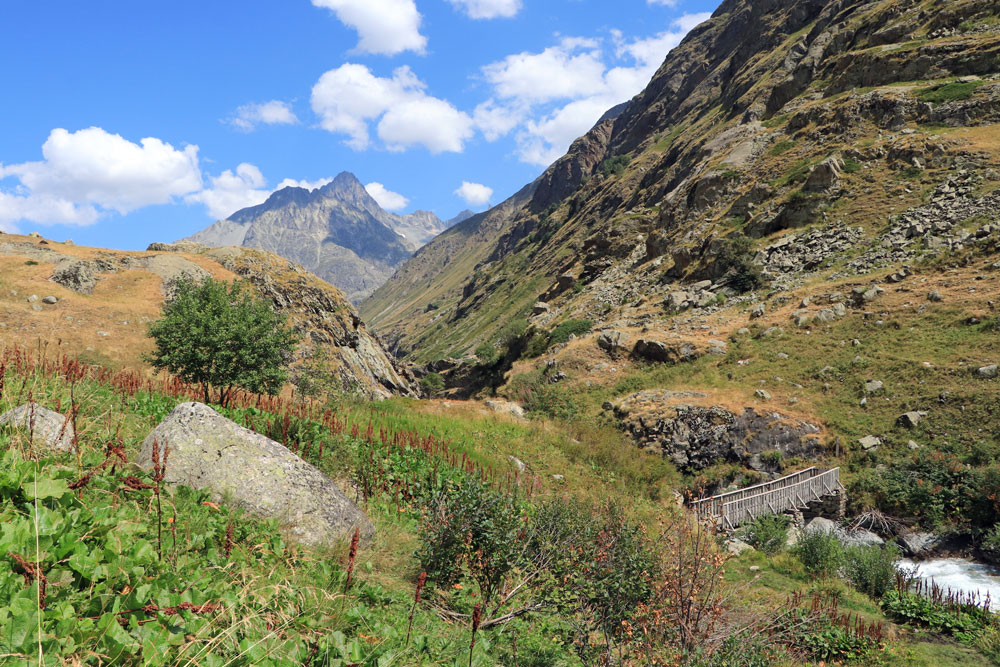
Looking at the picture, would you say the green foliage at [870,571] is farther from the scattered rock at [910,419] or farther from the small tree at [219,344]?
the small tree at [219,344]

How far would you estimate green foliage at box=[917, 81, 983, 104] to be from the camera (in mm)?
32781

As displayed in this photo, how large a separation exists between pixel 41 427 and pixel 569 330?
35.0 m

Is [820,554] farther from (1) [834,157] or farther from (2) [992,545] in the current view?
(1) [834,157]

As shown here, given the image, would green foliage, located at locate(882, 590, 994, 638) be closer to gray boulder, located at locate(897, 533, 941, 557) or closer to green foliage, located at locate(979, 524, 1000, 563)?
green foliage, located at locate(979, 524, 1000, 563)

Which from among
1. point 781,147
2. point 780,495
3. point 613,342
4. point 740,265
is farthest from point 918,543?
point 781,147

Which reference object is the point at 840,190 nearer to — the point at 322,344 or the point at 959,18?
the point at 959,18

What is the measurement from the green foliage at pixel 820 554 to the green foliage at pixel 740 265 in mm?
21619

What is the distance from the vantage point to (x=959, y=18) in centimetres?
3962

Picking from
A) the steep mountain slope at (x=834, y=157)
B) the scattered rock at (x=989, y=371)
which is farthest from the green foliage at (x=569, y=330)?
the scattered rock at (x=989, y=371)

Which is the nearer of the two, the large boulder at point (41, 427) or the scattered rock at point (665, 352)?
the large boulder at point (41, 427)

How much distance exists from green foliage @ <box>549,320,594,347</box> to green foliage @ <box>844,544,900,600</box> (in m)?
25.9

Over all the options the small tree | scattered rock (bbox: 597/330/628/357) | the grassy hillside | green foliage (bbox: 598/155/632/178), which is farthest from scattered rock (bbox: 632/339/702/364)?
green foliage (bbox: 598/155/632/178)

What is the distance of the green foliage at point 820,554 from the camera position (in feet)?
36.9

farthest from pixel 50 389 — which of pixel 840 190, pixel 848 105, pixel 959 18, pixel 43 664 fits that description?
pixel 959 18
